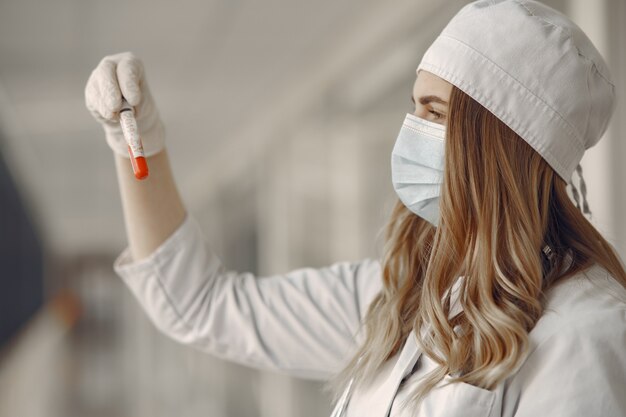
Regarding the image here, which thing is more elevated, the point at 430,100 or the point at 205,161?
the point at 430,100

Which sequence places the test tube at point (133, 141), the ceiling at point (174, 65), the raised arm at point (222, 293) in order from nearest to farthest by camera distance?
the test tube at point (133, 141) < the raised arm at point (222, 293) < the ceiling at point (174, 65)

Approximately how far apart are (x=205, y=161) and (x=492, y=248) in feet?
21.5

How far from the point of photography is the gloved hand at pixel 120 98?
4.53 ft

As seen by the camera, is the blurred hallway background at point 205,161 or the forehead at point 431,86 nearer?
the forehead at point 431,86

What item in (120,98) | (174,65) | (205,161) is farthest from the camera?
(205,161)

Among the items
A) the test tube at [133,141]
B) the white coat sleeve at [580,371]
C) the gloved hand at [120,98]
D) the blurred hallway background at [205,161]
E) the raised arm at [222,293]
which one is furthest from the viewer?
the blurred hallway background at [205,161]

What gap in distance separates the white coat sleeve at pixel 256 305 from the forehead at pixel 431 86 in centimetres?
47

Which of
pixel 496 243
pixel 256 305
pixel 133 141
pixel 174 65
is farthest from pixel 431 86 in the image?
pixel 174 65

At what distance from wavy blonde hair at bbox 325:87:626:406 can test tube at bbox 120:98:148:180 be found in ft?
1.55

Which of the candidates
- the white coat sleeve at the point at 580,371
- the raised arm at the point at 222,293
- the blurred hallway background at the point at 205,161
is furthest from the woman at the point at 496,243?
the blurred hallway background at the point at 205,161

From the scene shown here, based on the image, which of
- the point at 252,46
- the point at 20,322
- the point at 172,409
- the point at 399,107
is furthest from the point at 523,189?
the point at 172,409

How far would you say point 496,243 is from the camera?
1.17 meters

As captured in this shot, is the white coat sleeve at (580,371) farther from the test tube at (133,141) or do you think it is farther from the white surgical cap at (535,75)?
the test tube at (133,141)

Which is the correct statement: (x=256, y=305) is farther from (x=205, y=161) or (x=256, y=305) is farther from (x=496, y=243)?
(x=205, y=161)
